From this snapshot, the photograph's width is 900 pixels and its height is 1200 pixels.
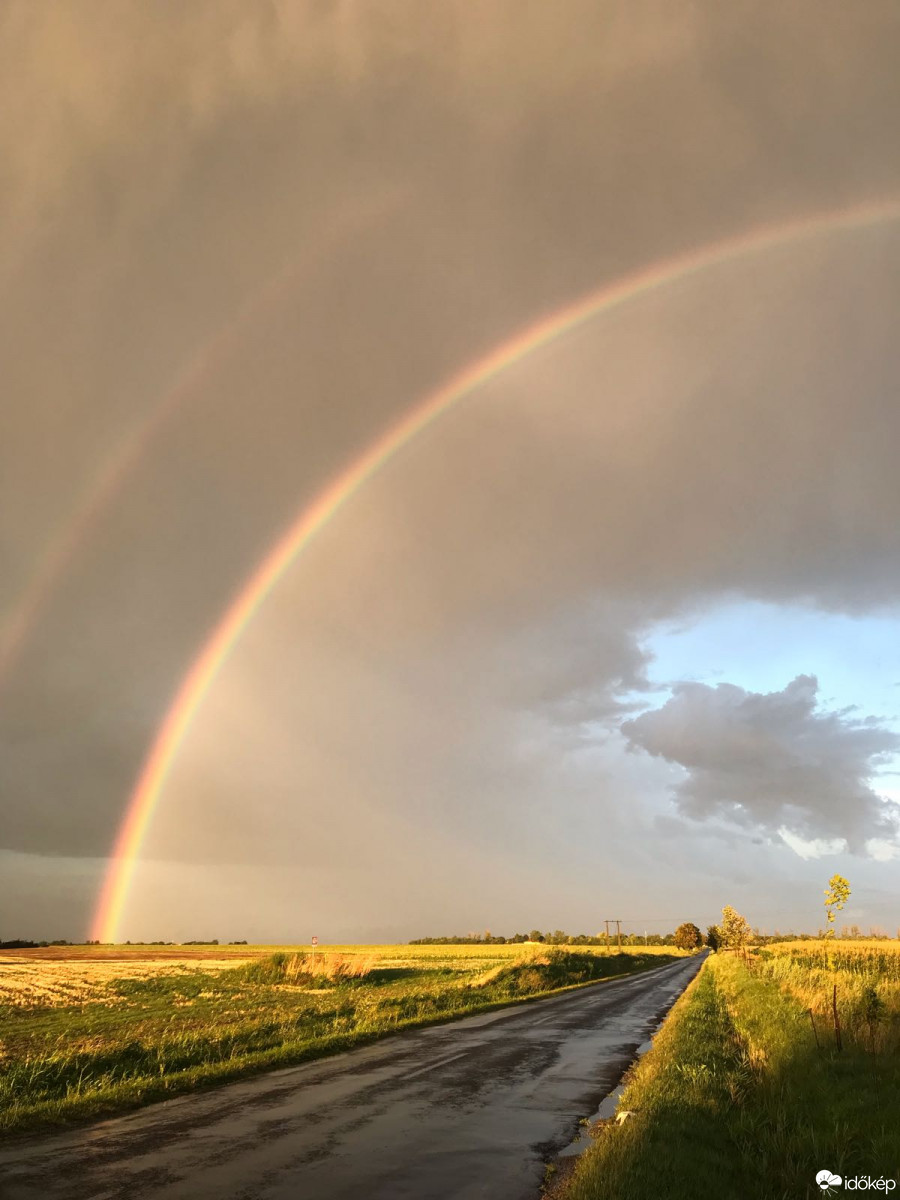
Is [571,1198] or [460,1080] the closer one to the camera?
[571,1198]

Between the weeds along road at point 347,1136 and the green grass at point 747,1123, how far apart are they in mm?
1163

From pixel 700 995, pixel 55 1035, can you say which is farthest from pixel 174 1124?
pixel 700 995

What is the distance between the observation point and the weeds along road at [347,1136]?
8.80 meters

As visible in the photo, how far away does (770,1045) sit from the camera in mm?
17609

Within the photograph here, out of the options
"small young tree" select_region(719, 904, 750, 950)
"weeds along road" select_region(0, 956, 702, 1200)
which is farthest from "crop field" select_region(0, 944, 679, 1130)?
"small young tree" select_region(719, 904, 750, 950)

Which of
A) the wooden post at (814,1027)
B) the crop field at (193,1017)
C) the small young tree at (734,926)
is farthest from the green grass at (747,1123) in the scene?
the small young tree at (734,926)

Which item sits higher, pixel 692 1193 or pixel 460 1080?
pixel 692 1193

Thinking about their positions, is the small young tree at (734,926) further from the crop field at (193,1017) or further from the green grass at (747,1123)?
the green grass at (747,1123)

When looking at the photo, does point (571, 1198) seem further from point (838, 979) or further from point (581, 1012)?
point (838, 979)

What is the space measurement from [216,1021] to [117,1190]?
21632 millimetres

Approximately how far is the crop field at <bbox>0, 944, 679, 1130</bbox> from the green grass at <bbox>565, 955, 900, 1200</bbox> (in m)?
8.80

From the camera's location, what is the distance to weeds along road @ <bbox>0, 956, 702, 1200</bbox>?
346 inches

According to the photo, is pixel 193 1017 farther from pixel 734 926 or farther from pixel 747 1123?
pixel 734 926

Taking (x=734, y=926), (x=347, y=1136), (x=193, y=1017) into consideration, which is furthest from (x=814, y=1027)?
(x=734, y=926)
